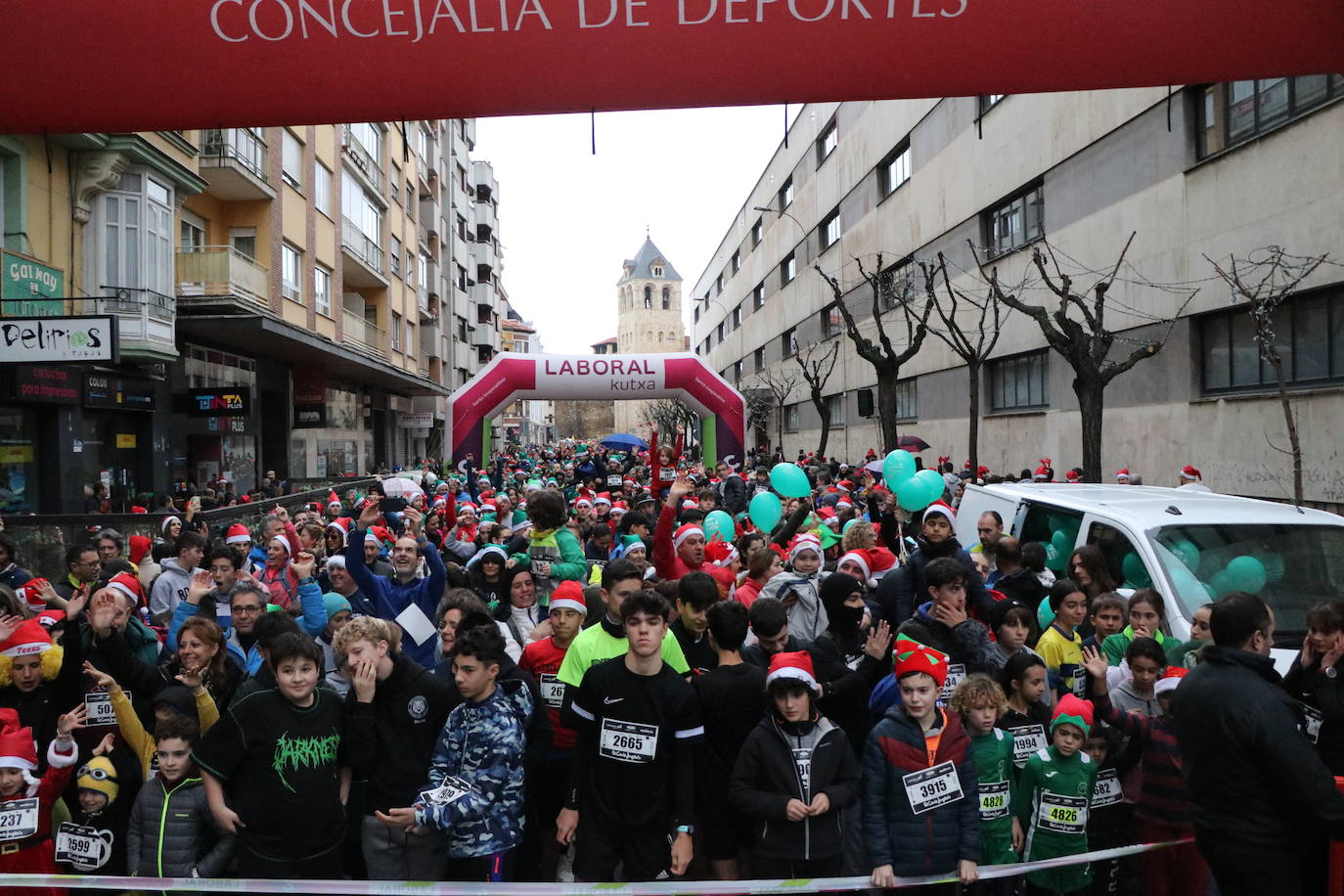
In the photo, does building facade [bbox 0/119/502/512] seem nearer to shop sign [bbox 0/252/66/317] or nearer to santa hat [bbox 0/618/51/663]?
shop sign [bbox 0/252/66/317]

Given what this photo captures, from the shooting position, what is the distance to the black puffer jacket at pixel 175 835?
3.97 metres

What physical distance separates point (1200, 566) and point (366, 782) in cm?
504

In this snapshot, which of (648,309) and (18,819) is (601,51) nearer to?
(18,819)

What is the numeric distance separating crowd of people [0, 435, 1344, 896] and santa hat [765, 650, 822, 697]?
23 mm

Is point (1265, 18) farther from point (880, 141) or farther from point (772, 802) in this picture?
point (880, 141)

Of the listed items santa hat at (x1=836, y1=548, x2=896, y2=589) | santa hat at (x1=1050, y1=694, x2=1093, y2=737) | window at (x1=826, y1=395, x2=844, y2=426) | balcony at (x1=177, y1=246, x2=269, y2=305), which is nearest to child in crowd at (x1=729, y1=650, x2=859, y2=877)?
santa hat at (x1=1050, y1=694, x2=1093, y2=737)

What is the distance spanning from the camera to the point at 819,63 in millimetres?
5191

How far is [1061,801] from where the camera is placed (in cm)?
421

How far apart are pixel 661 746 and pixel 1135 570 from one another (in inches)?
153

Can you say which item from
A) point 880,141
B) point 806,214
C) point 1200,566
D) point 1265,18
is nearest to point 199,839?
point 1200,566

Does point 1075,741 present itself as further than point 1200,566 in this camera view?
No

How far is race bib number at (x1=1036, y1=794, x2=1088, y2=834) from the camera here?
4191 millimetres

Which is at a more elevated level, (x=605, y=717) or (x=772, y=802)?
(x=605, y=717)

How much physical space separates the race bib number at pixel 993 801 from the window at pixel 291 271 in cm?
2220
